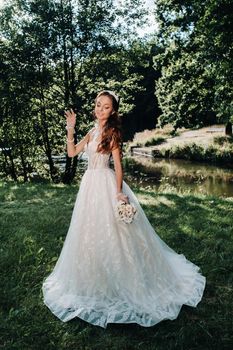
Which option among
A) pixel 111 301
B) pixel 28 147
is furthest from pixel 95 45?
pixel 111 301

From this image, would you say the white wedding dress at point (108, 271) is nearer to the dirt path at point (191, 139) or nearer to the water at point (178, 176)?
the water at point (178, 176)

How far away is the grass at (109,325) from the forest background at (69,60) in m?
7.20

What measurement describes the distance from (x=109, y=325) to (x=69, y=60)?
15.4 metres

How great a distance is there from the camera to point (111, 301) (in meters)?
4.48

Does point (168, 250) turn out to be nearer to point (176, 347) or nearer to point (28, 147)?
point (176, 347)

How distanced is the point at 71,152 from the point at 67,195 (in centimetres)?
602

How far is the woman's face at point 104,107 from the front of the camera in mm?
4984

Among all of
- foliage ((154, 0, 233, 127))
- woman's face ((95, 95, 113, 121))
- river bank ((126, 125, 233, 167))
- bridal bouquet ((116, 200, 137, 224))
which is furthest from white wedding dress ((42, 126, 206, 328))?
river bank ((126, 125, 233, 167))

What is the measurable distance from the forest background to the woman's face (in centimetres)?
968

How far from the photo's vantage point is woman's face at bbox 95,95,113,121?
498 centimetres

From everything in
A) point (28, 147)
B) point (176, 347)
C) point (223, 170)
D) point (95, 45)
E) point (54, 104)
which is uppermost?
point (95, 45)

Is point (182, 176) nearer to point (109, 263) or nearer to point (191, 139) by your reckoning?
point (191, 139)

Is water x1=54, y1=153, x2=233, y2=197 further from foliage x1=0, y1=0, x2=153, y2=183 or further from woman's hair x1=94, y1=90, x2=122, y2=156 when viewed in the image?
woman's hair x1=94, y1=90, x2=122, y2=156

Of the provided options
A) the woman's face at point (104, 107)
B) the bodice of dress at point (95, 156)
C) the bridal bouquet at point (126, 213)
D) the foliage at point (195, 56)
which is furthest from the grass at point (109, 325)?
the foliage at point (195, 56)
